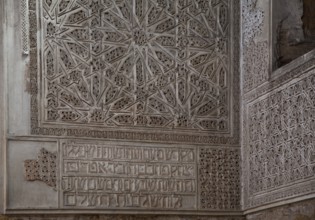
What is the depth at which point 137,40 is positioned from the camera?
6355 mm

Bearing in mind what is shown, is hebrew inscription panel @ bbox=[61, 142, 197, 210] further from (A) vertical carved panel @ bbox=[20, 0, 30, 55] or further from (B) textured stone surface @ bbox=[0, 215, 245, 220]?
(A) vertical carved panel @ bbox=[20, 0, 30, 55]

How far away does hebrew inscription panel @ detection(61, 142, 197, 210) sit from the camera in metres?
5.96

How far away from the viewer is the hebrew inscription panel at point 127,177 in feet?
19.6

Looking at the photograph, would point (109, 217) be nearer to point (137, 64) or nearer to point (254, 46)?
point (137, 64)

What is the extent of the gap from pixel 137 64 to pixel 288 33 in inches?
55.4

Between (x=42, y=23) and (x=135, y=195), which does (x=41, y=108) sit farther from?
(x=135, y=195)

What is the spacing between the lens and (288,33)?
616 cm

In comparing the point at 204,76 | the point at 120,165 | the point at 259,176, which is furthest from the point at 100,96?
the point at 259,176

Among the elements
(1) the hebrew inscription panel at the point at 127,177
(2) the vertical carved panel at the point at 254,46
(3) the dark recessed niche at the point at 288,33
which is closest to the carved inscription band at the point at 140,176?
(1) the hebrew inscription panel at the point at 127,177

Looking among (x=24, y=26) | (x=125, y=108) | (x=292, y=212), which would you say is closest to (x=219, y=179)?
(x=292, y=212)

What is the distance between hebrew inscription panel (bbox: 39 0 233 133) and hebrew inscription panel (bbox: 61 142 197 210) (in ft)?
0.79

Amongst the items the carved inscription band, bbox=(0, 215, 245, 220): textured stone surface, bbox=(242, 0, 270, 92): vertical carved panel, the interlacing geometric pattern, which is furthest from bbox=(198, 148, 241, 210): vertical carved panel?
bbox=(242, 0, 270, 92): vertical carved panel

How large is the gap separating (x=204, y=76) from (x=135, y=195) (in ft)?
4.40

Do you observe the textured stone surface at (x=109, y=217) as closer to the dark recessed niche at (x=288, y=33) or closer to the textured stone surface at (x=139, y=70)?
the textured stone surface at (x=139, y=70)
